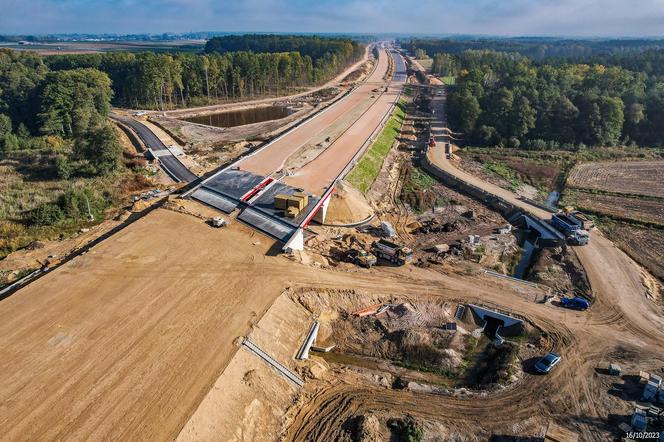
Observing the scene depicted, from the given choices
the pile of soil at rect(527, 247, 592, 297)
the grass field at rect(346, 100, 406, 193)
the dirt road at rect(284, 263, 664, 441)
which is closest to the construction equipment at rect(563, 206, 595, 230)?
the pile of soil at rect(527, 247, 592, 297)

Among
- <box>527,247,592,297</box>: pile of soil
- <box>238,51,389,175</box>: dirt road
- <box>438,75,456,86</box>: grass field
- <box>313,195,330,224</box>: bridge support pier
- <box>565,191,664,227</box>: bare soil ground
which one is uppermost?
<box>438,75,456,86</box>: grass field

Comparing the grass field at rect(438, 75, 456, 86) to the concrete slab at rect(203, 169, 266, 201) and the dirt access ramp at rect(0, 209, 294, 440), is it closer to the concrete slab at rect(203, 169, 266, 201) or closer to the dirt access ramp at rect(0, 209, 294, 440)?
the concrete slab at rect(203, 169, 266, 201)

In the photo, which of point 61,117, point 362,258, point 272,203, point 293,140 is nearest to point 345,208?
point 272,203

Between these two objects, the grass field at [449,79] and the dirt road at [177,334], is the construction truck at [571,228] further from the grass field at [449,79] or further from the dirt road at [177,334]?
the grass field at [449,79]

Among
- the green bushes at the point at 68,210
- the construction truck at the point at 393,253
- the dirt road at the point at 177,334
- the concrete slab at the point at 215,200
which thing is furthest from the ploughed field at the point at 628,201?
the green bushes at the point at 68,210

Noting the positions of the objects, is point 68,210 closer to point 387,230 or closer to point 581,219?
point 387,230

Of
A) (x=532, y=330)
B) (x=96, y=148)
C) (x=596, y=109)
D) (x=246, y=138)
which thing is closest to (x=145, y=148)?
(x=96, y=148)

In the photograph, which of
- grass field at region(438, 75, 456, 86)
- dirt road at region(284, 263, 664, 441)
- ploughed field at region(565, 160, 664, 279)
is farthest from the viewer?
grass field at region(438, 75, 456, 86)
